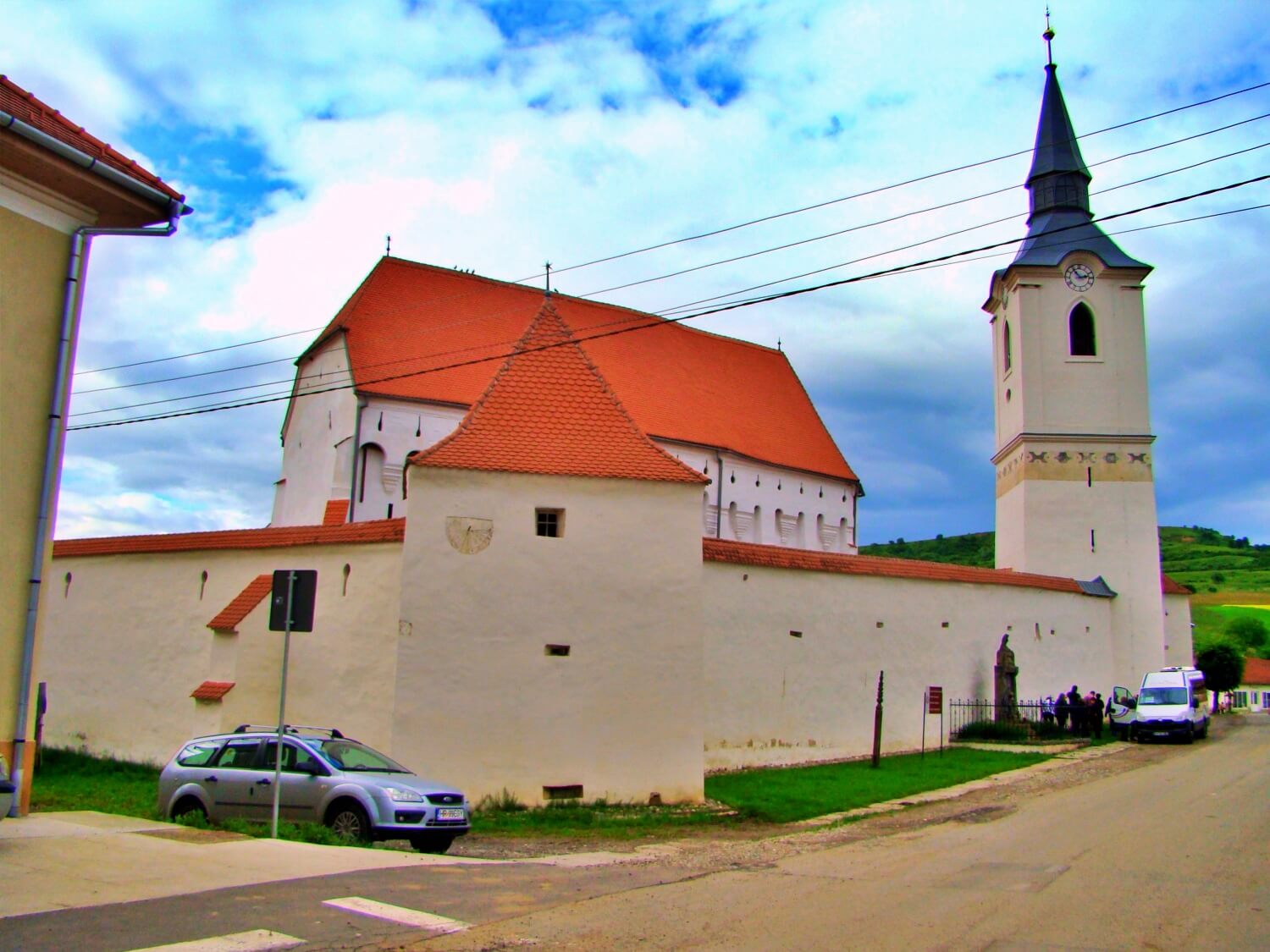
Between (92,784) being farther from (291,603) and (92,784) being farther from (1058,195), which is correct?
(1058,195)

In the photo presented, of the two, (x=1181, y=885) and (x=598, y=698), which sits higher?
(x=598, y=698)

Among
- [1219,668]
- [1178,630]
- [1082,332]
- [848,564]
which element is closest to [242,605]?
[848,564]

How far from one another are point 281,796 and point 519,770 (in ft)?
14.0

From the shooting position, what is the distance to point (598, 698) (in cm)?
1547

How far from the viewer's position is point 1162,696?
26391mm

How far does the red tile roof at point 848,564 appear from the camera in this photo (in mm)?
19156

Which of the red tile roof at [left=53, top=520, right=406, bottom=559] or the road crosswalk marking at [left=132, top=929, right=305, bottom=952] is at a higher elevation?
the red tile roof at [left=53, top=520, right=406, bottom=559]

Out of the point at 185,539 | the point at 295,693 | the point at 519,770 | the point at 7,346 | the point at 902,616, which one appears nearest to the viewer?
the point at 7,346

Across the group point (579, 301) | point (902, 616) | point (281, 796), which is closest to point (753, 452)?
point (579, 301)

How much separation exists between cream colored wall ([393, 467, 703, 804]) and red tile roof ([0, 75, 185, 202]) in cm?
579

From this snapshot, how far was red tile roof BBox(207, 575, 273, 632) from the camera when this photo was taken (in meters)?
16.7

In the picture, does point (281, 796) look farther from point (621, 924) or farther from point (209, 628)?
point (209, 628)

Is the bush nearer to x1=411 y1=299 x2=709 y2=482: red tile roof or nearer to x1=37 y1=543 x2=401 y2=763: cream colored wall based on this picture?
x1=411 y1=299 x2=709 y2=482: red tile roof

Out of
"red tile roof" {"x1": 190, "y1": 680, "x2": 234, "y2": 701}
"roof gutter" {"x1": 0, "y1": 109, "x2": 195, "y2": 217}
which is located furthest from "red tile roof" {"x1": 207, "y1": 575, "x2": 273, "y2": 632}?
"roof gutter" {"x1": 0, "y1": 109, "x2": 195, "y2": 217}
